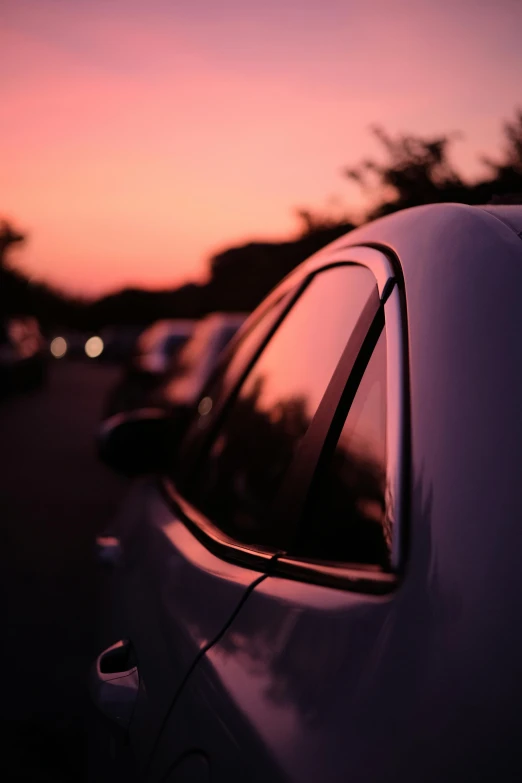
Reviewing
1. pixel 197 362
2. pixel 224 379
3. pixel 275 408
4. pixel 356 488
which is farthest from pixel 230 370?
pixel 197 362

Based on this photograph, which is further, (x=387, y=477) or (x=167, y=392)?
(x=167, y=392)

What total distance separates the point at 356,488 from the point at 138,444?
1.38 m

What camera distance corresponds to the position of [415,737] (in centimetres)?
97

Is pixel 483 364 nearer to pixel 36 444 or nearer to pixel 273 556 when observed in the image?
pixel 273 556

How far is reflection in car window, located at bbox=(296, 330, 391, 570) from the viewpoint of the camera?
5.32 ft

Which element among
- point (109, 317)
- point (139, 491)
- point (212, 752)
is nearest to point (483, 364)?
point (212, 752)

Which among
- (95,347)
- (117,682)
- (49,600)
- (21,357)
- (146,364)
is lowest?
(95,347)

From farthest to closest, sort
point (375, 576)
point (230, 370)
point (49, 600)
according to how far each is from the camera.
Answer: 1. point (49, 600)
2. point (230, 370)
3. point (375, 576)

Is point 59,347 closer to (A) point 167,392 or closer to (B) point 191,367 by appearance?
(A) point 167,392

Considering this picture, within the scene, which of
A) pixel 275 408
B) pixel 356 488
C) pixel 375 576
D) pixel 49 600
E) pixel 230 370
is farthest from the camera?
pixel 49 600

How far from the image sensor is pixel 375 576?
1184mm

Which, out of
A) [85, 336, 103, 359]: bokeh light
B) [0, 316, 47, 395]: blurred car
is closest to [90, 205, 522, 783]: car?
[0, 316, 47, 395]: blurred car

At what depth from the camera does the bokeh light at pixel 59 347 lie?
6900 centimetres

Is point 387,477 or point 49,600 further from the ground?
point 387,477
